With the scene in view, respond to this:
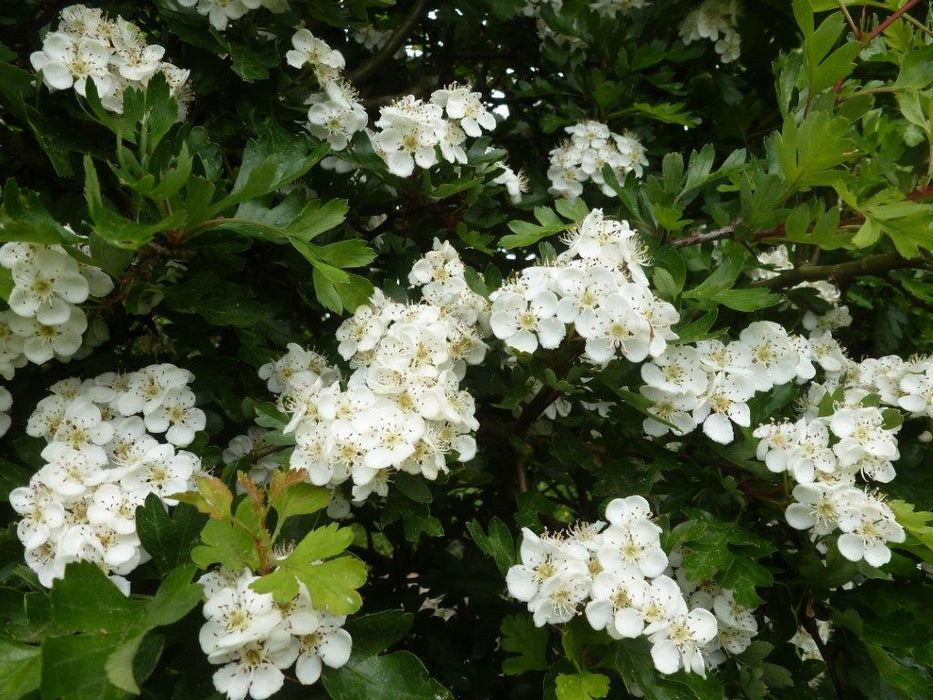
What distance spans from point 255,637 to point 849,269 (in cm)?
131

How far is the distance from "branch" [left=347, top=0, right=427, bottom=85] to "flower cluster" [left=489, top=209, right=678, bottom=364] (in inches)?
32.7

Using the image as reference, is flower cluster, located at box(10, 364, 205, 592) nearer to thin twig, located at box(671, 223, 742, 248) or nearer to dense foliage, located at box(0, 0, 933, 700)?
dense foliage, located at box(0, 0, 933, 700)

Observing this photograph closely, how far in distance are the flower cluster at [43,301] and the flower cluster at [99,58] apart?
1.09ft

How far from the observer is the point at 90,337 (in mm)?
1418

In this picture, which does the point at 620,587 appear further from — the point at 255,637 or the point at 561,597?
the point at 255,637

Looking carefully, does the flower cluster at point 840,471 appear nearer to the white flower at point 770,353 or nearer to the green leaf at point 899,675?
the white flower at point 770,353

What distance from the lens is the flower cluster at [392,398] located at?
117cm

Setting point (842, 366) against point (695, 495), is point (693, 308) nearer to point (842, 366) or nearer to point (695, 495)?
point (695, 495)

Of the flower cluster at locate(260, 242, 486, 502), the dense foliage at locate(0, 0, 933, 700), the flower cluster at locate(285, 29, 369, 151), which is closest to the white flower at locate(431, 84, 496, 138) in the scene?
the dense foliage at locate(0, 0, 933, 700)

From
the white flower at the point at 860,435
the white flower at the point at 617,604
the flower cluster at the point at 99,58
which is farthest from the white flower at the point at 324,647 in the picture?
the flower cluster at the point at 99,58

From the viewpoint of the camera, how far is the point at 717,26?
80.8 inches

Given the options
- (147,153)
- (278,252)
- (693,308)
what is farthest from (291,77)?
(693,308)

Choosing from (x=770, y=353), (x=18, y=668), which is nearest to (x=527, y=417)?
(x=770, y=353)

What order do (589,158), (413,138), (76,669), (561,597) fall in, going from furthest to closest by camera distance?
1. (589,158)
2. (413,138)
3. (561,597)
4. (76,669)
